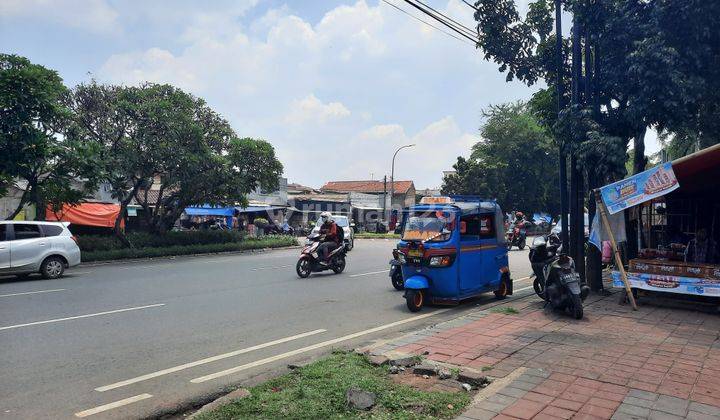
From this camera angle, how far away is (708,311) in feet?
27.5

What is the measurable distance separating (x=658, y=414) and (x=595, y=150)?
20.2 ft

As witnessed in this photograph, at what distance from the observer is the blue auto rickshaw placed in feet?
29.3


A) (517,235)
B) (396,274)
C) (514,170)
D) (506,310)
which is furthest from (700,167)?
(514,170)

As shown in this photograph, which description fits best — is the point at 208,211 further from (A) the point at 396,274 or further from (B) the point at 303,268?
(A) the point at 396,274

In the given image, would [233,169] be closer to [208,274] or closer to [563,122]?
[208,274]

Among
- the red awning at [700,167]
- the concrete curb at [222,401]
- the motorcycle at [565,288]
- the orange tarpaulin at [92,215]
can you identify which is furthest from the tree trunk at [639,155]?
the orange tarpaulin at [92,215]

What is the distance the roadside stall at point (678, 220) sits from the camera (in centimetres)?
817

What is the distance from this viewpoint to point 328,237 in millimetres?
14312

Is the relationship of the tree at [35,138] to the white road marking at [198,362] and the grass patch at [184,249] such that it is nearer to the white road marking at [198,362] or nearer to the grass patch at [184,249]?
the grass patch at [184,249]

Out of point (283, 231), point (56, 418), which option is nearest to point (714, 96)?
point (56, 418)

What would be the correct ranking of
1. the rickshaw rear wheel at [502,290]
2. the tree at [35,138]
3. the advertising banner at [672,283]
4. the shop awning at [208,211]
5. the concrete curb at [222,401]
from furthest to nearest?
the shop awning at [208,211]
the tree at [35,138]
the rickshaw rear wheel at [502,290]
the advertising banner at [672,283]
the concrete curb at [222,401]

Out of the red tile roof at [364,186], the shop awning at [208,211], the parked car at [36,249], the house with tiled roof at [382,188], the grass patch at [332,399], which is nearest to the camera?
the grass patch at [332,399]

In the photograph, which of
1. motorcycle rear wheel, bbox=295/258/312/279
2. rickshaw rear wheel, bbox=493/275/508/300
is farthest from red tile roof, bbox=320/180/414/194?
→ rickshaw rear wheel, bbox=493/275/508/300

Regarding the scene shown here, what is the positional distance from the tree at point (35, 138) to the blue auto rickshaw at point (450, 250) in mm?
12368
